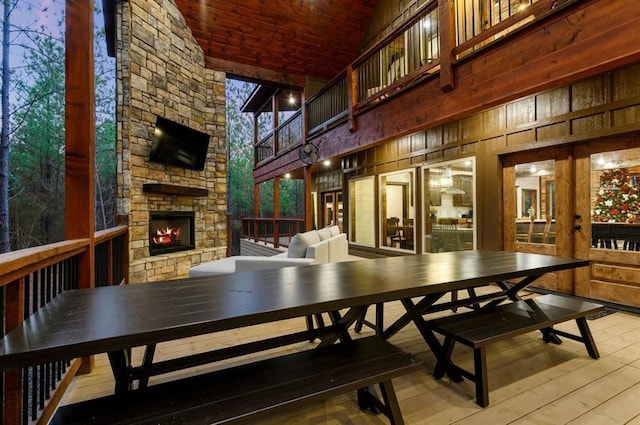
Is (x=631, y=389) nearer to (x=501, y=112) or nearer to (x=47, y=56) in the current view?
(x=501, y=112)

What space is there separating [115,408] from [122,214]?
14.3ft

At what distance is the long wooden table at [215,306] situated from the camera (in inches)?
41.3

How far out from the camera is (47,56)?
4.09 metres

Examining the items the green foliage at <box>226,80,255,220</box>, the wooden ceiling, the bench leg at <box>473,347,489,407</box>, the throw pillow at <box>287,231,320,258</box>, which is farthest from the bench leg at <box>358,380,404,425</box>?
the green foliage at <box>226,80,255,220</box>

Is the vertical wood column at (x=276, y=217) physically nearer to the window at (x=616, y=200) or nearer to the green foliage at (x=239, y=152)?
the green foliage at (x=239, y=152)

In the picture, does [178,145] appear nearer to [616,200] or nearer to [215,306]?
[215,306]

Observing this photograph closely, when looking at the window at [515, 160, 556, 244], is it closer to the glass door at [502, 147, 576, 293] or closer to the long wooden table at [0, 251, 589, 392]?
the glass door at [502, 147, 576, 293]

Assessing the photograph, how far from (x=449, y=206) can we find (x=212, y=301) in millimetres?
4938

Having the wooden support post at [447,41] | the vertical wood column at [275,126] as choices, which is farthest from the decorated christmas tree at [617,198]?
the vertical wood column at [275,126]

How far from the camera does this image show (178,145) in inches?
226

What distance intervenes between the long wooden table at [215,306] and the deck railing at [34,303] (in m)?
0.16

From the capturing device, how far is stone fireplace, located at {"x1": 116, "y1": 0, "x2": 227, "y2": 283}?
4992 mm

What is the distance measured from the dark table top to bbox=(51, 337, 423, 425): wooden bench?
301 millimetres

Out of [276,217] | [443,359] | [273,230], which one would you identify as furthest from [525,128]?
[273,230]
